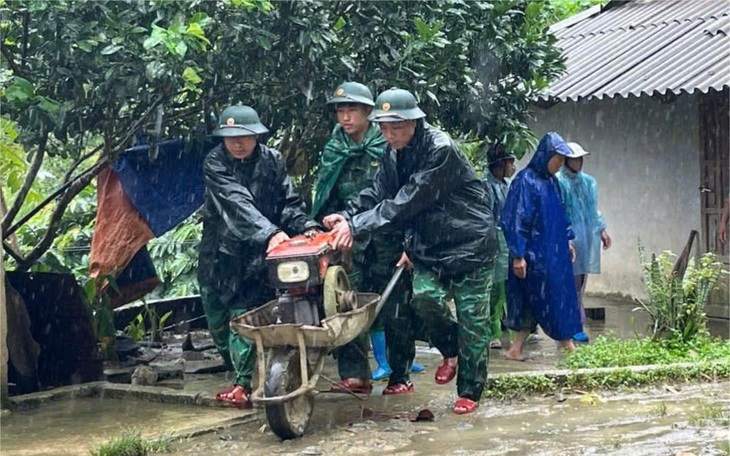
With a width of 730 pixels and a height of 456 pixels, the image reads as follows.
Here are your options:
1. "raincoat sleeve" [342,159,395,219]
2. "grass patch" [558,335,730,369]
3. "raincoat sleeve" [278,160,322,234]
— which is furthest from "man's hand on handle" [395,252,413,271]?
"grass patch" [558,335,730,369]

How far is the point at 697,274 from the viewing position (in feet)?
29.2

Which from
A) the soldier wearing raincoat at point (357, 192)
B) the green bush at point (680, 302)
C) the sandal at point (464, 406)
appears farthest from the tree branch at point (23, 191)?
the green bush at point (680, 302)

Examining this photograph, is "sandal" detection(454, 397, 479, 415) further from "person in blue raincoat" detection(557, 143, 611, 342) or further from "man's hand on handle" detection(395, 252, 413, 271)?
"person in blue raincoat" detection(557, 143, 611, 342)

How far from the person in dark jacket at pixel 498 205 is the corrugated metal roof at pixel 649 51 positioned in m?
1.04

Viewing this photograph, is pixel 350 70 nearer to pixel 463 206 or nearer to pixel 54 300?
pixel 463 206

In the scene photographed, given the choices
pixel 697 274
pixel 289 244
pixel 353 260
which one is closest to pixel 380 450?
pixel 289 244

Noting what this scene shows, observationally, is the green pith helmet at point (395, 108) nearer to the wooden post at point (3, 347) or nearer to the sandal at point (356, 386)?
the sandal at point (356, 386)

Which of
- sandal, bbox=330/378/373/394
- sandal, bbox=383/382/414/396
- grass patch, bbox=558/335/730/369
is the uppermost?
grass patch, bbox=558/335/730/369

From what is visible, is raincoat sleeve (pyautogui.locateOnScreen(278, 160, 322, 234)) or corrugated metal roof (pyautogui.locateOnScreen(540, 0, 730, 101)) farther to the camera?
Result: corrugated metal roof (pyautogui.locateOnScreen(540, 0, 730, 101))

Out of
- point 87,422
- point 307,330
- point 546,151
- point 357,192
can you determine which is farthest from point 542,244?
point 87,422

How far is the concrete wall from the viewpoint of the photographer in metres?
12.6

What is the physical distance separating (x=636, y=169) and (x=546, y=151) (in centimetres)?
462

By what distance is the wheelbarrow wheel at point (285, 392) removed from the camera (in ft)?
21.0

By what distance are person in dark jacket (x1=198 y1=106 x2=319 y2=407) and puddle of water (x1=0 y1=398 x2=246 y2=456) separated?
14.0 inches
